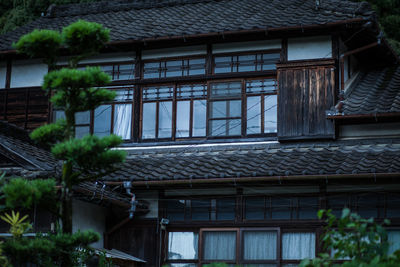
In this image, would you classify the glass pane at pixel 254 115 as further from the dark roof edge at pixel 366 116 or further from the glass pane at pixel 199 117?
the dark roof edge at pixel 366 116

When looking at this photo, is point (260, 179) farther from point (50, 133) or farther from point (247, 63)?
point (50, 133)

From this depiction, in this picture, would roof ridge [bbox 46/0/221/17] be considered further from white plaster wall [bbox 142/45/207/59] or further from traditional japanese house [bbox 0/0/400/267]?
white plaster wall [bbox 142/45/207/59]

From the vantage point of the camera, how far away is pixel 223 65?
15.5 meters

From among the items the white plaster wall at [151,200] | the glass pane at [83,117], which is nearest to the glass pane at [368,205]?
the white plaster wall at [151,200]

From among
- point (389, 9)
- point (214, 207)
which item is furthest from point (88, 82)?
point (389, 9)

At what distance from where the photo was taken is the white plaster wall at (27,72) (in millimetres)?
16594

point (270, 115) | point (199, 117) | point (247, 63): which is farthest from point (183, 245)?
point (247, 63)

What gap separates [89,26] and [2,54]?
7499 millimetres

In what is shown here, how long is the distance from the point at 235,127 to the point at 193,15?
3338 mm

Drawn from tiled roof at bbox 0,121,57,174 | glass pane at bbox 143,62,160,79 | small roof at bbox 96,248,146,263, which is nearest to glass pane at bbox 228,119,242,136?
glass pane at bbox 143,62,160,79

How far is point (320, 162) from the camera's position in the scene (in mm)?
13336

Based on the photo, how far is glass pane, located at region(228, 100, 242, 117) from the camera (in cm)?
1529

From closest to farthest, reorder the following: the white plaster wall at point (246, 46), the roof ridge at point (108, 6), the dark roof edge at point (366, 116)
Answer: the dark roof edge at point (366, 116) < the white plaster wall at point (246, 46) < the roof ridge at point (108, 6)

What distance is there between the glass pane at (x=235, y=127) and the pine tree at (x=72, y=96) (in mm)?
5724
